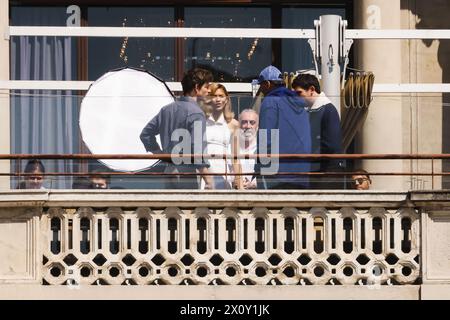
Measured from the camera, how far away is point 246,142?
2127cm

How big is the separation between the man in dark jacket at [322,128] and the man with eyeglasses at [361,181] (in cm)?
14

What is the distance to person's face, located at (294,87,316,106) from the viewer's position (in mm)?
21273

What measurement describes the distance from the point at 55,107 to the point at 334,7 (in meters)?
7.91

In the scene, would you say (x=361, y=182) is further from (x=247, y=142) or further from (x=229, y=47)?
(x=229, y=47)

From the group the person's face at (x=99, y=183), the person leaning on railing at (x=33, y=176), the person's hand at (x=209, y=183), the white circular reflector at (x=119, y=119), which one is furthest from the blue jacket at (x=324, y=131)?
the person leaning on railing at (x=33, y=176)

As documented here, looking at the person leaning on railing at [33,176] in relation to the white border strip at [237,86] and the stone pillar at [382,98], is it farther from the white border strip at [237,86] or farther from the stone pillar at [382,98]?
the white border strip at [237,86]

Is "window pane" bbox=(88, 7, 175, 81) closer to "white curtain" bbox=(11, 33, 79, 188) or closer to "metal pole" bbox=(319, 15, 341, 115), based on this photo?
"metal pole" bbox=(319, 15, 341, 115)

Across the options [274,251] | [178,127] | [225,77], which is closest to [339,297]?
[274,251]

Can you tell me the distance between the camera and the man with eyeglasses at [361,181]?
2117cm

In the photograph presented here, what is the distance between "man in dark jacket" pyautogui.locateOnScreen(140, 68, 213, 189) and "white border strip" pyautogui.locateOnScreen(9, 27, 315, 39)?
6.14 m

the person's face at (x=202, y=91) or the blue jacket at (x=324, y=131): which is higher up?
the person's face at (x=202, y=91)

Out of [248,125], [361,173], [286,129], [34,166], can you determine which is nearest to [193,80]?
[248,125]

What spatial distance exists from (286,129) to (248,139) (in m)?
0.42

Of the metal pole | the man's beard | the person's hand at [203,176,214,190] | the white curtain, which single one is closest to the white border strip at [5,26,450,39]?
the metal pole
